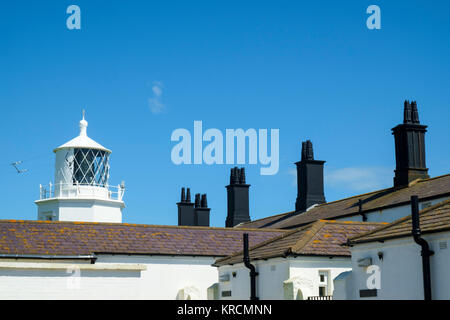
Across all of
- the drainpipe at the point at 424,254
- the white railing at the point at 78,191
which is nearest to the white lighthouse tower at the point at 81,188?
the white railing at the point at 78,191

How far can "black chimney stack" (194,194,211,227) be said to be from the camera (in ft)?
189

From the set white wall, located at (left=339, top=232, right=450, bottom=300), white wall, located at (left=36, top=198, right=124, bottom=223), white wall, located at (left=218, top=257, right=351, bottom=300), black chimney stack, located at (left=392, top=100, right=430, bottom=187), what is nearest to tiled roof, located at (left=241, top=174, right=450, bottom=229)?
black chimney stack, located at (left=392, top=100, right=430, bottom=187)

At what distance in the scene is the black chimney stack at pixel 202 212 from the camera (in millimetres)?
57594

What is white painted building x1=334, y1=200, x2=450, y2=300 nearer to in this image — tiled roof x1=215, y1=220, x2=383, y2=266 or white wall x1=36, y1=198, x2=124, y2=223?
tiled roof x1=215, y1=220, x2=383, y2=266

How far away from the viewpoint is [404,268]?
18.4 meters

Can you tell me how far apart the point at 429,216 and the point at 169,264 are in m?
14.6

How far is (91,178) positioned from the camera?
41562 millimetres

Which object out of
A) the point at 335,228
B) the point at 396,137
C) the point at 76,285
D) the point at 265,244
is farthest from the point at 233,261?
the point at 396,137

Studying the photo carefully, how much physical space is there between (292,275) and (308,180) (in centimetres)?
2448

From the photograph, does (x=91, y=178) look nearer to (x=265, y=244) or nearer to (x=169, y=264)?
(x=169, y=264)

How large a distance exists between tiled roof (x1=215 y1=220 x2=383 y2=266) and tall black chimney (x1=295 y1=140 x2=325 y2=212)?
61.2ft

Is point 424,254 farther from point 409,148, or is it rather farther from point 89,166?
point 89,166

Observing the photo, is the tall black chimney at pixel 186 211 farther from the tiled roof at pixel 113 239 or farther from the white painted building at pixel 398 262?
the white painted building at pixel 398 262

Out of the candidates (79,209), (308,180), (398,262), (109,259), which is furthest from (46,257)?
(308,180)
